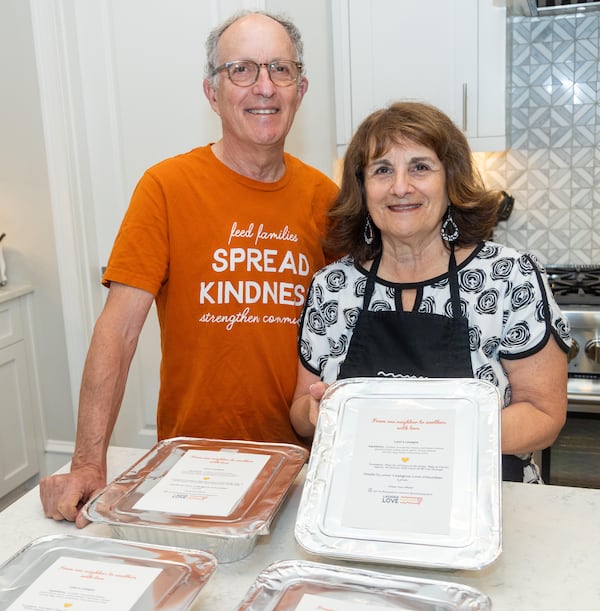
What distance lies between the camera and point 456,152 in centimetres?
137

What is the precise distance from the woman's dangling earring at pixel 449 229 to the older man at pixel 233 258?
337mm

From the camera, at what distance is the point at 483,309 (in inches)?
51.8

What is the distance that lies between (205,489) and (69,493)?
0.77ft

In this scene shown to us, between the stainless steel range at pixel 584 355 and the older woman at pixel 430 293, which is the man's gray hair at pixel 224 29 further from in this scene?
the stainless steel range at pixel 584 355

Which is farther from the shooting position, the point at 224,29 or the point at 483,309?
the point at 224,29

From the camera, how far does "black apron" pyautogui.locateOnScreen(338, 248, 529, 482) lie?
4.30 ft

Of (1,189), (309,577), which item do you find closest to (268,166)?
(309,577)

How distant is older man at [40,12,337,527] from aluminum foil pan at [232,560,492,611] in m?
0.73

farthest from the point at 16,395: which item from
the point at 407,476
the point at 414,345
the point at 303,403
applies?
the point at 407,476

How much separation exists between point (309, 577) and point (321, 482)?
142mm

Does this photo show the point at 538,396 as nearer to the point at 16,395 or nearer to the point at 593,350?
the point at 593,350

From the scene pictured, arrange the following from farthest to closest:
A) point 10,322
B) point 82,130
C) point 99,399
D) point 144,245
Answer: point 10,322 < point 82,130 < point 144,245 < point 99,399

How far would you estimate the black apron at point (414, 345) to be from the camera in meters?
1.31

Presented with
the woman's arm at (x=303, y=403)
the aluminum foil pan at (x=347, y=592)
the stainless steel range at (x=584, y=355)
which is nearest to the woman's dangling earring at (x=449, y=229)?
the woman's arm at (x=303, y=403)
